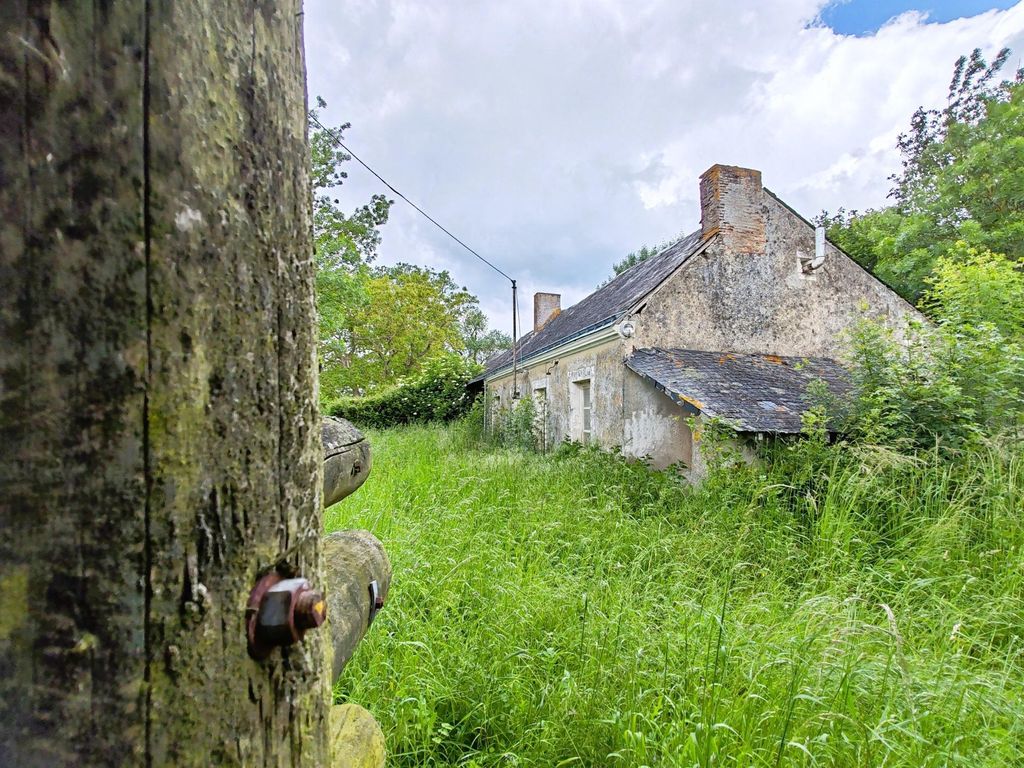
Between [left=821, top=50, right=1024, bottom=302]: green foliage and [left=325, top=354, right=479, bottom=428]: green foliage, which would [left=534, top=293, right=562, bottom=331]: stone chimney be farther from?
[left=821, top=50, right=1024, bottom=302]: green foliage

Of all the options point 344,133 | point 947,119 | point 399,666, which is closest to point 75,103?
point 399,666

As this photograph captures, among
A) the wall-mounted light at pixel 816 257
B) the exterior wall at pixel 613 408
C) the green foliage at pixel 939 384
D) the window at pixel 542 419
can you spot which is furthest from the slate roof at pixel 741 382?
the window at pixel 542 419

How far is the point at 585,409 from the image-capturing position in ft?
36.1

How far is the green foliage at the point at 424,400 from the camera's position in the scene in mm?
18141

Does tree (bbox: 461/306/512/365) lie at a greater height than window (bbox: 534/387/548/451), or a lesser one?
greater

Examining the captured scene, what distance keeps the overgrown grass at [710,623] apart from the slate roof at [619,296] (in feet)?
→ 14.7

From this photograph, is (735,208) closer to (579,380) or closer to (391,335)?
(579,380)

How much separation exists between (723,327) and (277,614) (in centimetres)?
1003

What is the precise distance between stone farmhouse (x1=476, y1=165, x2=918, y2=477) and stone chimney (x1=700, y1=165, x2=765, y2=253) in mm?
19

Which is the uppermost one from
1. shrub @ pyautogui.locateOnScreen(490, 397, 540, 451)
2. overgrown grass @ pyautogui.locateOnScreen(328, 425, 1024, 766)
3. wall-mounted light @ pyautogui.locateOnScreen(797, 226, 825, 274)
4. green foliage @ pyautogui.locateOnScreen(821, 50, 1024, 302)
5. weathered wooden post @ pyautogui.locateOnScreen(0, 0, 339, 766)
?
green foliage @ pyautogui.locateOnScreen(821, 50, 1024, 302)

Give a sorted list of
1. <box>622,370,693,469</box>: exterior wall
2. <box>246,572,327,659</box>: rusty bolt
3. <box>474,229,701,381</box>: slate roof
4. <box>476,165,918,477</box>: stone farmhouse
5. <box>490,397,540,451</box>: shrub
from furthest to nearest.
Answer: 1. <box>490,397,540,451</box>: shrub
2. <box>474,229,701,381</box>: slate roof
3. <box>476,165,918,477</box>: stone farmhouse
4. <box>622,370,693,469</box>: exterior wall
5. <box>246,572,327,659</box>: rusty bolt

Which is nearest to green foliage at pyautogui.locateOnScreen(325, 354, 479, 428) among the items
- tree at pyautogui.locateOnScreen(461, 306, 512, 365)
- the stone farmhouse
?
the stone farmhouse

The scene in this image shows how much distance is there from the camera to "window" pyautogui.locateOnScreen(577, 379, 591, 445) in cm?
1078

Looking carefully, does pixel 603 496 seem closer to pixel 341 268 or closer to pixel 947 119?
pixel 341 268
